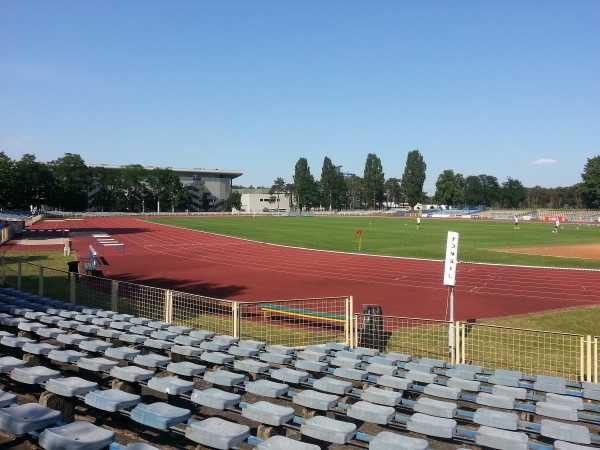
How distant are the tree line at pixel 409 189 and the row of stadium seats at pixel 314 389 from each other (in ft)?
417

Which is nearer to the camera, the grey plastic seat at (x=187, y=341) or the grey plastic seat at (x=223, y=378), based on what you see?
the grey plastic seat at (x=223, y=378)

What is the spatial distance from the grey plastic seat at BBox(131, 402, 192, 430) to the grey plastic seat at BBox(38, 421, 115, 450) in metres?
0.41

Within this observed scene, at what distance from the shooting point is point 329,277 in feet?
70.5

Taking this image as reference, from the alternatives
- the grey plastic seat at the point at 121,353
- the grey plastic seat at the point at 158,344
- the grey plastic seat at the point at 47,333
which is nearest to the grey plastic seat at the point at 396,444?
the grey plastic seat at the point at 121,353

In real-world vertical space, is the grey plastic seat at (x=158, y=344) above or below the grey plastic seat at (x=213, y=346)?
above

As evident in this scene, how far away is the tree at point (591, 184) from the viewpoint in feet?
371

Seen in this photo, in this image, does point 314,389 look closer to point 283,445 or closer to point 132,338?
point 283,445

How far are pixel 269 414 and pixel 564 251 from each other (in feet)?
110

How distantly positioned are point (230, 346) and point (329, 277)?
14.1 m

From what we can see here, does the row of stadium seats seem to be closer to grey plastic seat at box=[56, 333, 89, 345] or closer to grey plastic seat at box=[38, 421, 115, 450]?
grey plastic seat at box=[56, 333, 89, 345]

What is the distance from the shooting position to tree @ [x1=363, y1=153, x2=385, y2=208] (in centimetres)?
14150

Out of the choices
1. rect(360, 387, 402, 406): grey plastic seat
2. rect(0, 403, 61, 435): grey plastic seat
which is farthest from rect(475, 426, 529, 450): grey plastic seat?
rect(0, 403, 61, 435): grey plastic seat

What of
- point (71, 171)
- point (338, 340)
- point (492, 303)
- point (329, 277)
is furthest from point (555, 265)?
point (71, 171)

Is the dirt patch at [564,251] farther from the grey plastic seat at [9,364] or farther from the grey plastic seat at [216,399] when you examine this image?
the grey plastic seat at [9,364]
